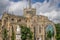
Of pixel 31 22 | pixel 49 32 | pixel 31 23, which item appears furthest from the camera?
pixel 49 32

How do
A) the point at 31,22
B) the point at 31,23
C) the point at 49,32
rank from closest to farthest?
1. the point at 31,23
2. the point at 31,22
3. the point at 49,32

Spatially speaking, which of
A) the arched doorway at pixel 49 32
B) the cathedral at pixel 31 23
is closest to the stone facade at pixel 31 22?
the cathedral at pixel 31 23

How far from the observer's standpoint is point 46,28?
81.9 meters

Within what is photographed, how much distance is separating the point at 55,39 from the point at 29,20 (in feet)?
26.0

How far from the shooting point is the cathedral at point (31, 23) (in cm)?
7650

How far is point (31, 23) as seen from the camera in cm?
8006

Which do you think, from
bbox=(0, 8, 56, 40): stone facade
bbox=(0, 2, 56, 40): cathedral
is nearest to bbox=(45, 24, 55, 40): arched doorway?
bbox=(0, 2, 56, 40): cathedral

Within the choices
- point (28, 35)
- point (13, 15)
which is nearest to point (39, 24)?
point (13, 15)

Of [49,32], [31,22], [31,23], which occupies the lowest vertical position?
[49,32]

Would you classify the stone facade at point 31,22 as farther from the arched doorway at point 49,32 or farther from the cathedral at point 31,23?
the arched doorway at point 49,32

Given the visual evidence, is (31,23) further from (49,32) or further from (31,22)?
(49,32)

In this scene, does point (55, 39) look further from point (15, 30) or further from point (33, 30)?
point (15, 30)

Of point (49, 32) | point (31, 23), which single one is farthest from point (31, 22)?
point (49, 32)

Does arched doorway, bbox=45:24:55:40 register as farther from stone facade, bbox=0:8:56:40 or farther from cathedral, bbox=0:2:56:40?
stone facade, bbox=0:8:56:40
